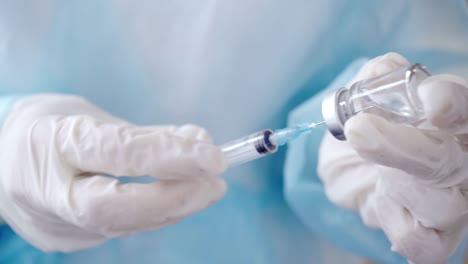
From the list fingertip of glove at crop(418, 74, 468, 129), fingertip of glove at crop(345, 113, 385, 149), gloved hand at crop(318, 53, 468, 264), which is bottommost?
gloved hand at crop(318, 53, 468, 264)

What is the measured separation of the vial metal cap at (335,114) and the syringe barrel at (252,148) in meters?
0.10

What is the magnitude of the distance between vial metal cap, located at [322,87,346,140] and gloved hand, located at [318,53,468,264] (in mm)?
51

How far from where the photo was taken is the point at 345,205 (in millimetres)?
713

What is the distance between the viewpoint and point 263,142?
23.0 inches

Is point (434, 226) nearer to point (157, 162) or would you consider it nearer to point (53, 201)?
point (157, 162)

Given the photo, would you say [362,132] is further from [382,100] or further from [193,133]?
[193,133]

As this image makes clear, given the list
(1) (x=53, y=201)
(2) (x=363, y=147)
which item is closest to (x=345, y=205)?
(2) (x=363, y=147)

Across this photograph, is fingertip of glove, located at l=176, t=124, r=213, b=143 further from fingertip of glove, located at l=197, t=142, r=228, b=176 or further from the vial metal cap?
the vial metal cap

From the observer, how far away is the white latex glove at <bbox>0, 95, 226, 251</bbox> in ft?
1.91

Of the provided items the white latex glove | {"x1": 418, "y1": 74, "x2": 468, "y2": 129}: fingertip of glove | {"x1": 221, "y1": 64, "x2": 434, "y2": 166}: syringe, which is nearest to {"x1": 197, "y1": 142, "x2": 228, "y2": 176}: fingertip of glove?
the white latex glove

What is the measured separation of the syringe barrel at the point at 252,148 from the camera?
0.59 metres

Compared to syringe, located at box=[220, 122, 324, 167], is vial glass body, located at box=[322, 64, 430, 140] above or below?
above

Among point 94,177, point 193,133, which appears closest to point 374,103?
point 193,133

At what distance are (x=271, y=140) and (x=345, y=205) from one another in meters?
0.22
